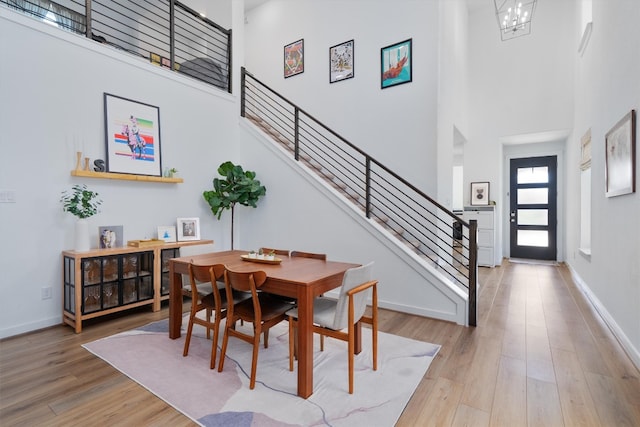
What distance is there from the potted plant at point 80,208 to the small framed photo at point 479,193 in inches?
268

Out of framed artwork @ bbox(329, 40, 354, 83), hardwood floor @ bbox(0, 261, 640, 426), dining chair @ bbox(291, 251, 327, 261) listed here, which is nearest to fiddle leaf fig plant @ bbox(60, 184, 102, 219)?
hardwood floor @ bbox(0, 261, 640, 426)

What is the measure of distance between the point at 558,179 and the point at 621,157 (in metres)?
4.69

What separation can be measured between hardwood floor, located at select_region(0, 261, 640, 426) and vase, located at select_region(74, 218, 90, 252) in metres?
0.78

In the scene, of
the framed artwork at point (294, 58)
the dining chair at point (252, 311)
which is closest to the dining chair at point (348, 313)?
the dining chair at point (252, 311)

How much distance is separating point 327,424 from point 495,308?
287 centimetres

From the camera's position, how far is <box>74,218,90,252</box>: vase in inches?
122

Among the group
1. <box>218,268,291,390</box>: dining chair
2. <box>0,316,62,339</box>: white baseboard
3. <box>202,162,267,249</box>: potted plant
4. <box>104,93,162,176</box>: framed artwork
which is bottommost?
<box>0,316,62,339</box>: white baseboard

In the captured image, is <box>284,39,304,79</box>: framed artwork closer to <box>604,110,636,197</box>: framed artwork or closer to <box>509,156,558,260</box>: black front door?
<box>604,110,636,197</box>: framed artwork

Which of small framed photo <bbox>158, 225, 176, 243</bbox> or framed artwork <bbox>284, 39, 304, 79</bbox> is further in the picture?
framed artwork <bbox>284, 39, 304, 79</bbox>

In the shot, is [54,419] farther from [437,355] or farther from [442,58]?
[442,58]

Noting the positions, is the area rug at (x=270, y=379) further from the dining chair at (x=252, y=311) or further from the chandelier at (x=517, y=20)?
the chandelier at (x=517, y=20)

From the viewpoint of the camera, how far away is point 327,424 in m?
1.73

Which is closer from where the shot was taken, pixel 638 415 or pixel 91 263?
pixel 638 415

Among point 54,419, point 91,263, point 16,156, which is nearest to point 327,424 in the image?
point 54,419
